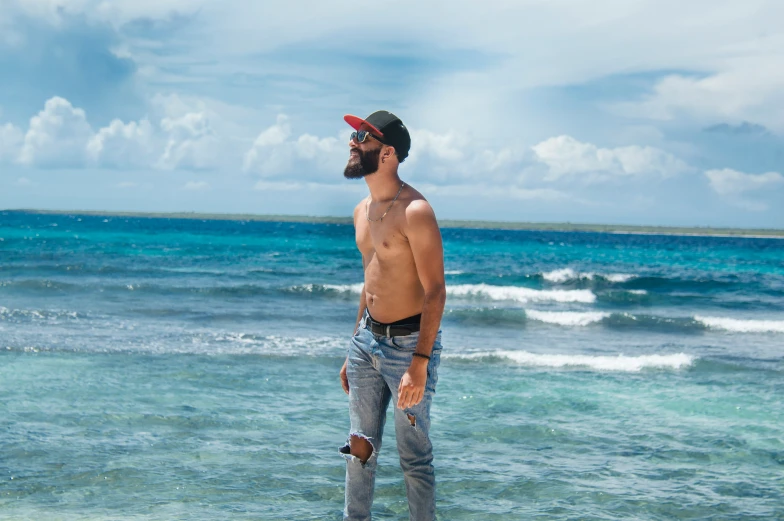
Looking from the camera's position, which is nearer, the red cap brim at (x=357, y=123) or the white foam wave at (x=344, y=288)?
the red cap brim at (x=357, y=123)

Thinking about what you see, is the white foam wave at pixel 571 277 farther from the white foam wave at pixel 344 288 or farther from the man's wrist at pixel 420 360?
the man's wrist at pixel 420 360

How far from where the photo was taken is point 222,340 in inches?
526

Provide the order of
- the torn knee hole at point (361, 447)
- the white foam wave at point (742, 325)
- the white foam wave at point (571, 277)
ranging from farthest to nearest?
1. the white foam wave at point (571, 277)
2. the white foam wave at point (742, 325)
3. the torn knee hole at point (361, 447)

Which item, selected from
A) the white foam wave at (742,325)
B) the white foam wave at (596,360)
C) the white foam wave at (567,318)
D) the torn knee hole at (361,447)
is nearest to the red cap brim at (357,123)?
the torn knee hole at (361,447)

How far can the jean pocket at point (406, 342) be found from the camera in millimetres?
3949

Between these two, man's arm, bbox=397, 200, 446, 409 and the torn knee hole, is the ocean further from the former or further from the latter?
man's arm, bbox=397, 200, 446, 409

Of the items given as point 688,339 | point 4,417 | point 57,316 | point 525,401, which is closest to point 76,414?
point 4,417

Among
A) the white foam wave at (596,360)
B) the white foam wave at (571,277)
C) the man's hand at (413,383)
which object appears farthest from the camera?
the white foam wave at (571,277)

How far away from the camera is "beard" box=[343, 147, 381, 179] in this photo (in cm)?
398

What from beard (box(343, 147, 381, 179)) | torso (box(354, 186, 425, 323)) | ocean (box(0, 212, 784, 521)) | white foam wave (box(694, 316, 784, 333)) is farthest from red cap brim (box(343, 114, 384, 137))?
white foam wave (box(694, 316, 784, 333))

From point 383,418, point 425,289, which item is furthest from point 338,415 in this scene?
point 425,289

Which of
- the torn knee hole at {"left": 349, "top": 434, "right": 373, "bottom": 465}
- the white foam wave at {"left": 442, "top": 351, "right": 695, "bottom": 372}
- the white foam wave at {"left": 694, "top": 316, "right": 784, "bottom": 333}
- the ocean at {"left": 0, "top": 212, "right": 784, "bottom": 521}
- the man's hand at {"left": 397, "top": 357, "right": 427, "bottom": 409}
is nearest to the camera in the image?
the man's hand at {"left": 397, "top": 357, "right": 427, "bottom": 409}

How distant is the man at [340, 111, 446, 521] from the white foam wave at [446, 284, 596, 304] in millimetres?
20603

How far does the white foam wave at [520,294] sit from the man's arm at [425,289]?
2087cm
